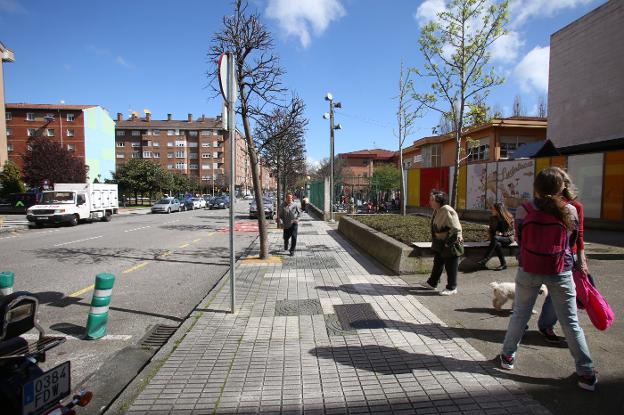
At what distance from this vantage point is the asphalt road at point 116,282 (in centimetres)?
453

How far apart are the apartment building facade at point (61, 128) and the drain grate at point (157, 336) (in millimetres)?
64141

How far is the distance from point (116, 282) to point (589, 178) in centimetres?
1580

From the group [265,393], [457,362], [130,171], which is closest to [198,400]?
[265,393]

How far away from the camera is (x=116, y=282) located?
25.6ft

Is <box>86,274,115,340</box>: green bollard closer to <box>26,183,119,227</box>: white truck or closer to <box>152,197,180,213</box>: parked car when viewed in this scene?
<box>26,183,119,227</box>: white truck

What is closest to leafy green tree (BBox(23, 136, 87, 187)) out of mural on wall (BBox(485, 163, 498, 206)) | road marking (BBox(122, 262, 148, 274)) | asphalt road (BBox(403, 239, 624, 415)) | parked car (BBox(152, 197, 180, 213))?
parked car (BBox(152, 197, 180, 213))

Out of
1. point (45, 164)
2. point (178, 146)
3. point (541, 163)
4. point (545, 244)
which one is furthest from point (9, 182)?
point (178, 146)

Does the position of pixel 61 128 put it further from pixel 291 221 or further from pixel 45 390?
pixel 45 390

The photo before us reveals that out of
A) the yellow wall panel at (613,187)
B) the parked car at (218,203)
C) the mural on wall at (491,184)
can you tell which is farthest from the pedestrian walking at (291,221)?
the parked car at (218,203)

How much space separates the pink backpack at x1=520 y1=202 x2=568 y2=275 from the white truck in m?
23.7

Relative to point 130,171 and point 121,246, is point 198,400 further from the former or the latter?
point 130,171

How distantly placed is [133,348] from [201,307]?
141cm

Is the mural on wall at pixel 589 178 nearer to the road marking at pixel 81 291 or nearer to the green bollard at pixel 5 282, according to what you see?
the road marking at pixel 81 291

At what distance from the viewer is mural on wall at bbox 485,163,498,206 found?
18219mm
